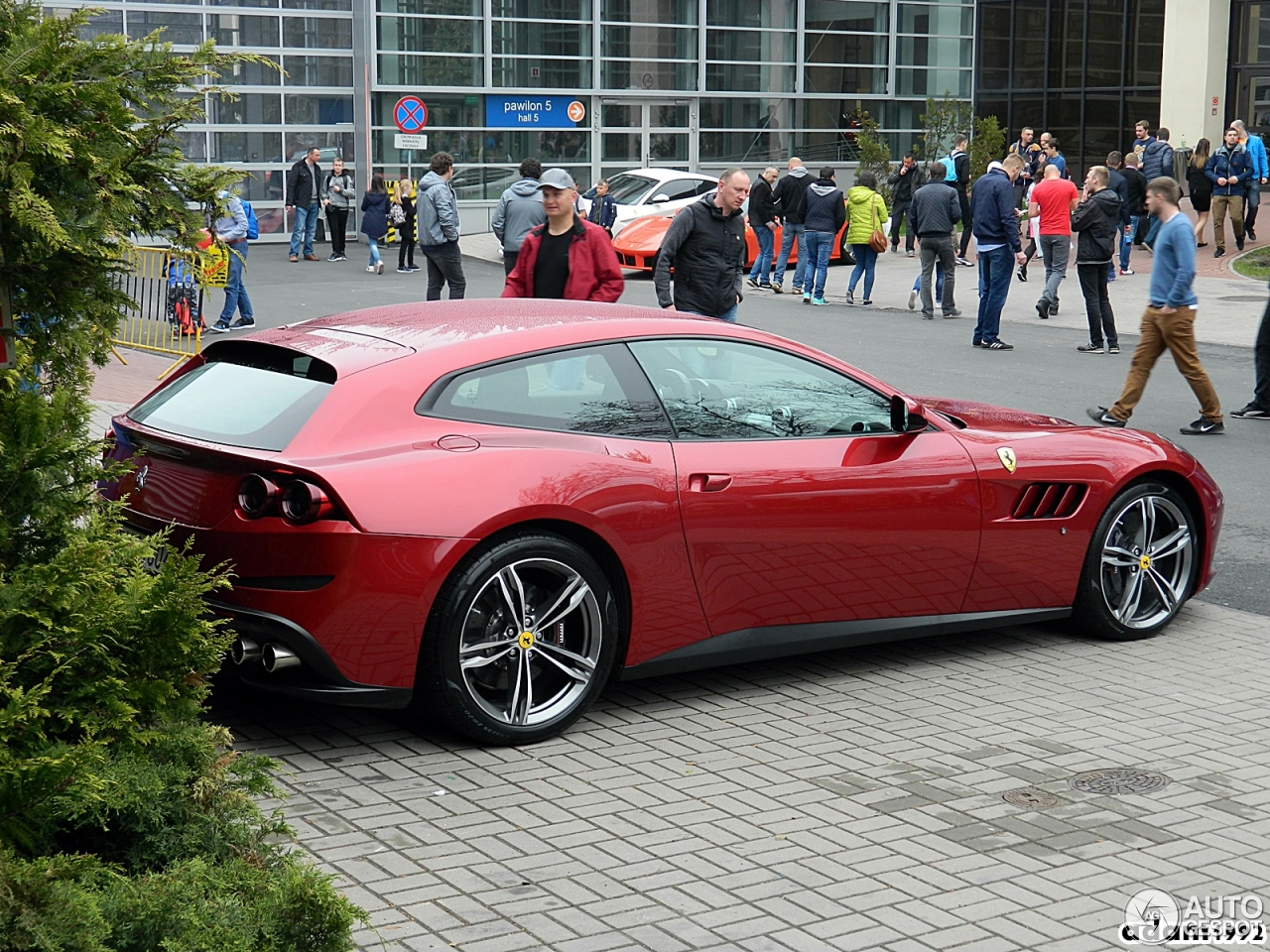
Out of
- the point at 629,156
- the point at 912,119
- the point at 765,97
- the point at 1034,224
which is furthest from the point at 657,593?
the point at 912,119

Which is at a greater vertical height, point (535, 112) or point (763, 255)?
point (535, 112)

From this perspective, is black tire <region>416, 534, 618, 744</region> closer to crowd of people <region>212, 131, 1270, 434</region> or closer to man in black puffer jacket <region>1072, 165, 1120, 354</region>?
crowd of people <region>212, 131, 1270, 434</region>

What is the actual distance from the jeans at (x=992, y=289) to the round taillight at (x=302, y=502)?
43.1ft

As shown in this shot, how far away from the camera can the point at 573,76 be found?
37.4 m

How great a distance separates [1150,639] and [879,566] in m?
1.67

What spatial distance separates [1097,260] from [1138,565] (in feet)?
34.7

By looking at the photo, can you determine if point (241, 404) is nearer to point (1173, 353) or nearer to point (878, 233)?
point (1173, 353)

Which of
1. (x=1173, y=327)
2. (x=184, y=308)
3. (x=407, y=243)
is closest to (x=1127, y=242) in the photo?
(x=407, y=243)

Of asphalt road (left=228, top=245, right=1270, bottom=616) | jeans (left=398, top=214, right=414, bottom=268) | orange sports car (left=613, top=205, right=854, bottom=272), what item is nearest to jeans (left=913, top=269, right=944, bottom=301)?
asphalt road (left=228, top=245, right=1270, bottom=616)

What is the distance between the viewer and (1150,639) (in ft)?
23.0

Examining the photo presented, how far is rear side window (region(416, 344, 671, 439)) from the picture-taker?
5526 millimetres

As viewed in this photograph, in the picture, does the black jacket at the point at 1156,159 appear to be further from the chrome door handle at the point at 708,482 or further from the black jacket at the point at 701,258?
the chrome door handle at the point at 708,482

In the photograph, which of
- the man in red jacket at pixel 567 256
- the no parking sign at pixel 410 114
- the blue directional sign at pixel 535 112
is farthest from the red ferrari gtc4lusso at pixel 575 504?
the blue directional sign at pixel 535 112

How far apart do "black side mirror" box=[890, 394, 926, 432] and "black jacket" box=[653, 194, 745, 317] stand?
14.1 feet
